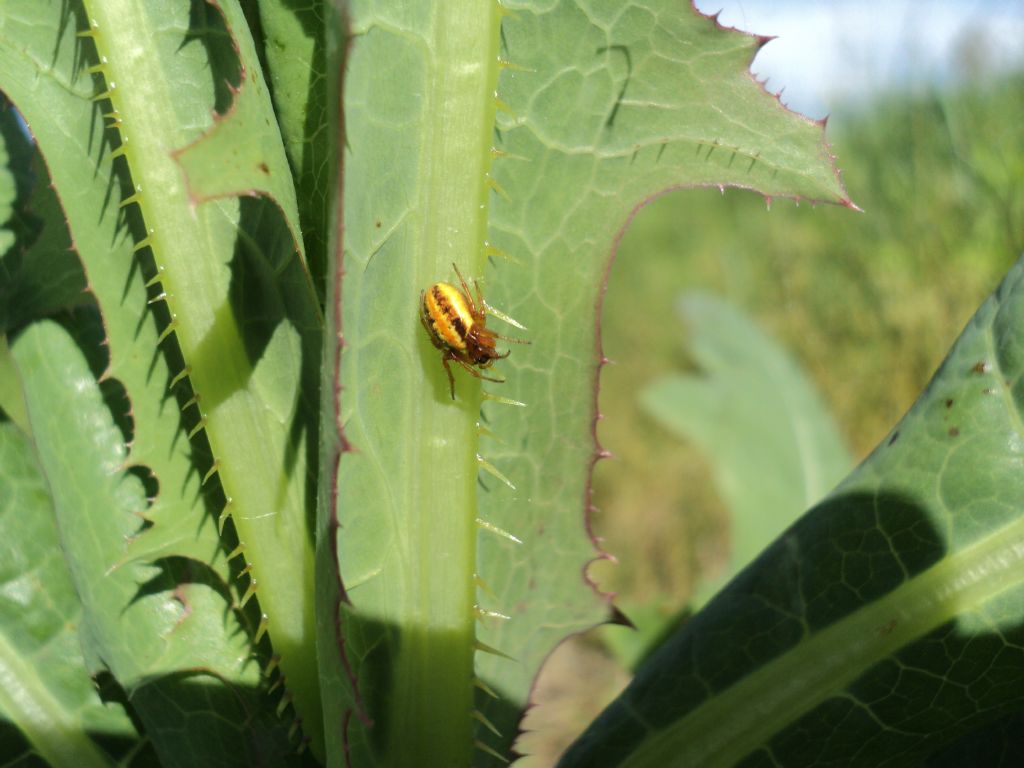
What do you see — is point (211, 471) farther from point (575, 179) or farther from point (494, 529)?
point (575, 179)

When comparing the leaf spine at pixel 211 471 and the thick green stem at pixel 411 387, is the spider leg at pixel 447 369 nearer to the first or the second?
the thick green stem at pixel 411 387

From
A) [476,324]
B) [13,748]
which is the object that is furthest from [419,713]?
[13,748]

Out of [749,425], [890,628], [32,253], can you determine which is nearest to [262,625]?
[32,253]

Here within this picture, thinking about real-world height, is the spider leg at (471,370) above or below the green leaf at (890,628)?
above

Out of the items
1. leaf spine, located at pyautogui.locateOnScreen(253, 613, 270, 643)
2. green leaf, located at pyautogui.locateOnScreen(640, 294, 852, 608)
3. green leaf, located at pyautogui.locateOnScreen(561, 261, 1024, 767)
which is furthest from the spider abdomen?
green leaf, located at pyautogui.locateOnScreen(640, 294, 852, 608)

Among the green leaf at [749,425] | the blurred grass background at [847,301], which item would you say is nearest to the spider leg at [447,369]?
the green leaf at [749,425]

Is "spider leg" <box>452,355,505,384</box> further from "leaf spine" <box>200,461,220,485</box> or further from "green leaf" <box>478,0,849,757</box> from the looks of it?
"leaf spine" <box>200,461,220,485</box>
